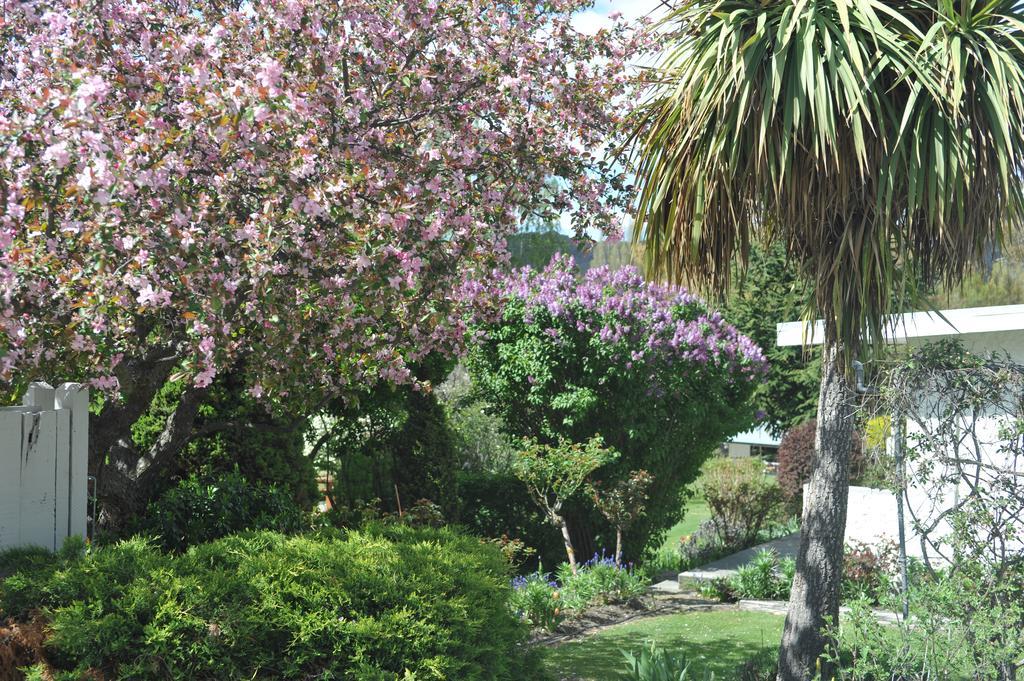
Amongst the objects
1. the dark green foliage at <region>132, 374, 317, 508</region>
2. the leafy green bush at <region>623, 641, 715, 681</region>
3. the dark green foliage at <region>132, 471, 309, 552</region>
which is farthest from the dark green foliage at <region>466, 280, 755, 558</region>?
the leafy green bush at <region>623, 641, 715, 681</region>

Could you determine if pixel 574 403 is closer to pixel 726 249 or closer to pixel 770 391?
pixel 726 249

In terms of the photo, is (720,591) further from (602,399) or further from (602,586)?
(602,399)

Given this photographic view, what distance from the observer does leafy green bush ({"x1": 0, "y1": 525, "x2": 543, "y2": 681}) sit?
385cm

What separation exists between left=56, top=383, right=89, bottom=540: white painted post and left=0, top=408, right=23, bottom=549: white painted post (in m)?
0.26

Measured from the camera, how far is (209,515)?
19.8 ft

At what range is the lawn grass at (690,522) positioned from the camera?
1894 cm

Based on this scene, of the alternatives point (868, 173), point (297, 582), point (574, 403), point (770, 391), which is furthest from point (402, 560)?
point (770, 391)

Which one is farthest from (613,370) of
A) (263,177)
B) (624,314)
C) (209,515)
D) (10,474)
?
(10,474)

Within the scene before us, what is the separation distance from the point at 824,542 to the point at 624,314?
6.13 metres

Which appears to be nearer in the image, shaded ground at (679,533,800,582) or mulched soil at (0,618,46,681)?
mulched soil at (0,618,46,681)

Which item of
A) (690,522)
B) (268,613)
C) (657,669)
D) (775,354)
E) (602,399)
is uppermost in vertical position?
(775,354)

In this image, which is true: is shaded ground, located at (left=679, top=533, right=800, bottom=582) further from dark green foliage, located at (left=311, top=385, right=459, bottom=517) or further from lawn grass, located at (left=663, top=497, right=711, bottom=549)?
lawn grass, located at (left=663, top=497, right=711, bottom=549)

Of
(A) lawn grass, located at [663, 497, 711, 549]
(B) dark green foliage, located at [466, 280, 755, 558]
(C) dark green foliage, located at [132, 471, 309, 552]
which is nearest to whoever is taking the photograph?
(C) dark green foliage, located at [132, 471, 309, 552]

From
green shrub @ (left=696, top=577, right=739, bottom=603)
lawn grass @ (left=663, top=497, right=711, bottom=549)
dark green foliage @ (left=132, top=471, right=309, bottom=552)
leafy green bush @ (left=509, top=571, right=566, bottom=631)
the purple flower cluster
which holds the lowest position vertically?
lawn grass @ (left=663, top=497, right=711, bottom=549)
